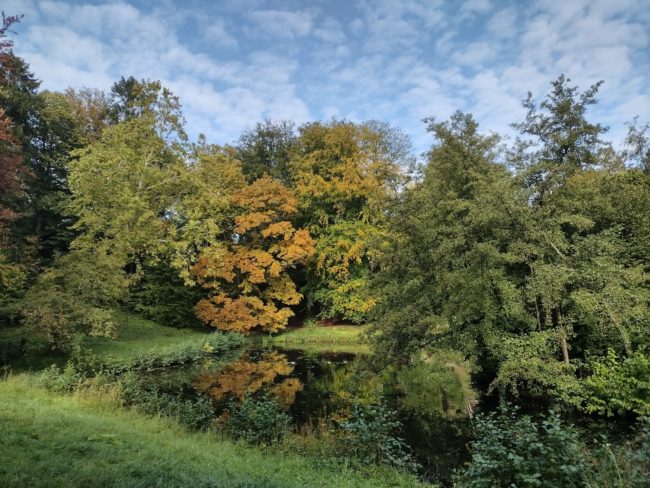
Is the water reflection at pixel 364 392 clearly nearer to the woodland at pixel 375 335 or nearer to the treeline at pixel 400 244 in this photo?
the woodland at pixel 375 335

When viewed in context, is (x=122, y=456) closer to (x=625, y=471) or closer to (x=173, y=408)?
(x=173, y=408)

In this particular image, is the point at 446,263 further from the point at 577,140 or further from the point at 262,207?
the point at 262,207

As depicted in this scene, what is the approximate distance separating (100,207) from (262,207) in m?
9.68

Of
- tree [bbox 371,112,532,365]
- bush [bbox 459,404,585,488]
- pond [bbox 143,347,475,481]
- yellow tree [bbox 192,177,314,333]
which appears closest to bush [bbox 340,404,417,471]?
pond [bbox 143,347,475,481]

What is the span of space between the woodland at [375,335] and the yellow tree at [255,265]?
18 centimetres

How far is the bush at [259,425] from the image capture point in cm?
821

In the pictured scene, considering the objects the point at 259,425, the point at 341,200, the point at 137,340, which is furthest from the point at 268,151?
the point at 259,425

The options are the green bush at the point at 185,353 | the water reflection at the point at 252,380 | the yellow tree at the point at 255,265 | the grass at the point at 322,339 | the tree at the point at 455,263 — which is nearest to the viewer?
the tree at the point at 455,263

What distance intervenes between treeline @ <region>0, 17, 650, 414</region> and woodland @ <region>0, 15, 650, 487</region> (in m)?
0.08

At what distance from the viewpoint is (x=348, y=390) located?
13.8 m

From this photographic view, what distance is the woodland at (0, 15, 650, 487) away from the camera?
6035 millimetres

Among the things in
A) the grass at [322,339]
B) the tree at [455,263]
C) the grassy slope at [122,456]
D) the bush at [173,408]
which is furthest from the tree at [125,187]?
the tree at [455,263]

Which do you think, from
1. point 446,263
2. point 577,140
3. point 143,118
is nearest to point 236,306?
point 143,118

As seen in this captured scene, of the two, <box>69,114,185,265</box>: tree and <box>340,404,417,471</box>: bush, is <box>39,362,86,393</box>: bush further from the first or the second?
<box>69,114,185,265</box>: tree
